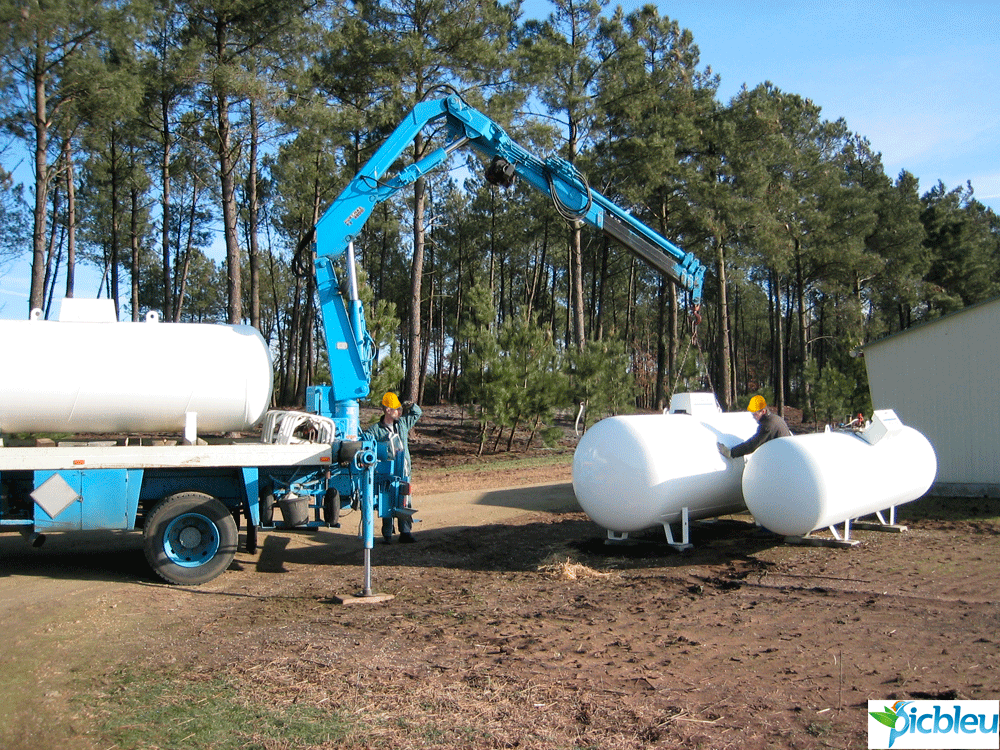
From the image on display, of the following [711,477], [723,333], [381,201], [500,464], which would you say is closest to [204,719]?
[711,477]

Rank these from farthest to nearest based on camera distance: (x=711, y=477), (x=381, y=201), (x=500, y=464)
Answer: (x=500, y=464) → (x=381, y=201) → (x=711, y=477)

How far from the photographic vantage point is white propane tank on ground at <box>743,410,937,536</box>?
998 centimetres

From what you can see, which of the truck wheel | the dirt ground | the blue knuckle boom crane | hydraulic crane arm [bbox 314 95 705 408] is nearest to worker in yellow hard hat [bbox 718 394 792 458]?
the dirt ground

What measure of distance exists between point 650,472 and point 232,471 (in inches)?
205

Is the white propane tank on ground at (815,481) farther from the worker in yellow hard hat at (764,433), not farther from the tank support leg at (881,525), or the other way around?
the tank support leg at (881,525)

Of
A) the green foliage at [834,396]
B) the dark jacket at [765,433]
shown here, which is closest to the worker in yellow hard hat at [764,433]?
the dark jacket at [765,433]

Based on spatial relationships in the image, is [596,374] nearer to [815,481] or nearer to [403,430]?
[403,430]

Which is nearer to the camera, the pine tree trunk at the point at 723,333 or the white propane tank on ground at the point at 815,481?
the white propane tank on ground at the point at 815,481

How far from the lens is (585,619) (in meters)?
7.73

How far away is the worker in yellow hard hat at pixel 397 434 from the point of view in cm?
1035

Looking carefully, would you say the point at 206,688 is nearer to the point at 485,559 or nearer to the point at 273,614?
the point at 273,614

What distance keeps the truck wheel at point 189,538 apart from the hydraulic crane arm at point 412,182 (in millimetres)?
2325

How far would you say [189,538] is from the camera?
9.37m

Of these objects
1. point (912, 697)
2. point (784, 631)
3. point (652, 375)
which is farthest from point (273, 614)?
point (652, 375)
